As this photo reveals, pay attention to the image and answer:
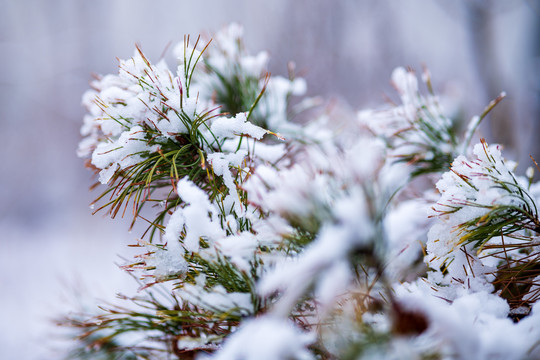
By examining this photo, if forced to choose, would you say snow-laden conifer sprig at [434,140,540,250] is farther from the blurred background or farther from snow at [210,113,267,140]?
the blurred background

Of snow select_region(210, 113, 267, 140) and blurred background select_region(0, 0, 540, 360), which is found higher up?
blurred background select_region(0, 0, 540, 360)

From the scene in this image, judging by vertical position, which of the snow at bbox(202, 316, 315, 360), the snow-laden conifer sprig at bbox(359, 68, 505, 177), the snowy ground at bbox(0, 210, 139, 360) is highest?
the snowy ground at bbox(0, 210, 139, 360)

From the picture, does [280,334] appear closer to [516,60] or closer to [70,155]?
[516,60]

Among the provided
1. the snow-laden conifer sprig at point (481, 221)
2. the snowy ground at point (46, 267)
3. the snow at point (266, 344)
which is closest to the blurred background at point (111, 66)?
the snowy ground at point (46, 267)

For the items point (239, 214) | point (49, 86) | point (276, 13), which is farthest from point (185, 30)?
point (239, 214)

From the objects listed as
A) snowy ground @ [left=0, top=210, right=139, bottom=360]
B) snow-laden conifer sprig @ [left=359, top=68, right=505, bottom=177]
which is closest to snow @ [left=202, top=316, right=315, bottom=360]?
snow-laden conifer sprig @ [left=359, top=68, right=505, bottom=177]

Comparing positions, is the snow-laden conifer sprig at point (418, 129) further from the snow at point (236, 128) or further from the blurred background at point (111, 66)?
the blurred background at point (111, 66)
